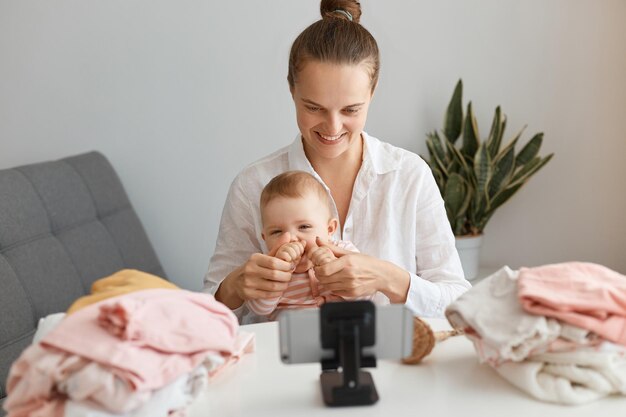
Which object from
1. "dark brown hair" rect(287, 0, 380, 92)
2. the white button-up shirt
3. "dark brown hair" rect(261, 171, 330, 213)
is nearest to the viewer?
"dark brown hair" rect(261, 171, 330, 213)

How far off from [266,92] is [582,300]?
86.0 inches

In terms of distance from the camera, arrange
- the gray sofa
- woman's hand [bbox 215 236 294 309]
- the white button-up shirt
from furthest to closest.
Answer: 1. the gray sofa
2. the white button-up shirt
3. woman's hand [bbox 215 236 294 309]

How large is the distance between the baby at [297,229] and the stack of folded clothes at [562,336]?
58 cm

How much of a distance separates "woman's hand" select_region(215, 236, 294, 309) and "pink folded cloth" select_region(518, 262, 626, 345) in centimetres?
59

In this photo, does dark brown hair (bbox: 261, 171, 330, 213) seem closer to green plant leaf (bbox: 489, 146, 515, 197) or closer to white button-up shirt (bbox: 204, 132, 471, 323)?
white button-up shirt (bbox: 204, 132, 471, 323)

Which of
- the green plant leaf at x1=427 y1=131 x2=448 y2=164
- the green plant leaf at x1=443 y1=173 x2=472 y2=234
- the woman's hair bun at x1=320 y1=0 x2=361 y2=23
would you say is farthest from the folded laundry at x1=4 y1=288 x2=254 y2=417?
the green plant leaf at x1=427 y1=131 x2=448 y2=164

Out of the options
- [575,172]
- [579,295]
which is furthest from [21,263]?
[575,172]

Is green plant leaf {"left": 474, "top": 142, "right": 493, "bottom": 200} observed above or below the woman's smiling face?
below

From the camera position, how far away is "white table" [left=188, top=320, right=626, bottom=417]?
120 centimetres

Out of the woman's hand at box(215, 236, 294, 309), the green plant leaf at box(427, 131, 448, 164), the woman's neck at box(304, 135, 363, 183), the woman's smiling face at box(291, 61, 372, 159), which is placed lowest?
the woman's hand at box(215, 236, 294, 309)

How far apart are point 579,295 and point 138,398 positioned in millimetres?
662

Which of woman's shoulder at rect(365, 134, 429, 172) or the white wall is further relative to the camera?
the white wall

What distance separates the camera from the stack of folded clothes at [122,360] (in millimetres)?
1095

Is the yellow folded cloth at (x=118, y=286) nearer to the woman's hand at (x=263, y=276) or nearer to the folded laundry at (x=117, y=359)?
the folded laundry at (x=117, y=359)
